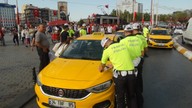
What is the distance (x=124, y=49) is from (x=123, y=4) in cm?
7419

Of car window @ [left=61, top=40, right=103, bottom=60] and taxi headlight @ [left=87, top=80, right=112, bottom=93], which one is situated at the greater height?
car window @ [left=61, top=40, right=103, bottom=60]

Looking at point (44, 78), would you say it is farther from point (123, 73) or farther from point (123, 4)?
point (123, 4)

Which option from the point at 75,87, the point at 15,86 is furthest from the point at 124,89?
Result: the point at 15,86

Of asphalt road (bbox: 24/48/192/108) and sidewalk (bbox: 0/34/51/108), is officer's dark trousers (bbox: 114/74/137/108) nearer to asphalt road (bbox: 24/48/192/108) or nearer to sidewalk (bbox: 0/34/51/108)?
asphalt road (bbox: 24/48/192/108)

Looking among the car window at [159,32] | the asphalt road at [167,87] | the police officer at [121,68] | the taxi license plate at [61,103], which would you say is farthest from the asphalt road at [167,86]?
the car window at [159,32]

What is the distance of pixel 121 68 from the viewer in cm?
394

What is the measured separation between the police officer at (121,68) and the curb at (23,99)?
90.8 inches

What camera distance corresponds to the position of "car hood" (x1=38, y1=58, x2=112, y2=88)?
Answer: 4.02m

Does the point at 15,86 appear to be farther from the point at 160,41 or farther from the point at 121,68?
the point at 160,41

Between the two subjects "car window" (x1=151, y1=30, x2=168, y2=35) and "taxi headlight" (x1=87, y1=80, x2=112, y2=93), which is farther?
"car window" (x1=151, y1=30, x2=168, y2=35)

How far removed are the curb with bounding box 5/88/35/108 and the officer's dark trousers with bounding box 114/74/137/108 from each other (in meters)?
2.33

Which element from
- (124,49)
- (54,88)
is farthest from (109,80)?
(54,88)

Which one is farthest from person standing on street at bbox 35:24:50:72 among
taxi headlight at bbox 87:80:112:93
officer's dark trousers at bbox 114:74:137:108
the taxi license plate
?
officer's dark trousers at bbox 114:74:137:108

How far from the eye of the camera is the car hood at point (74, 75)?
4.02 meters
